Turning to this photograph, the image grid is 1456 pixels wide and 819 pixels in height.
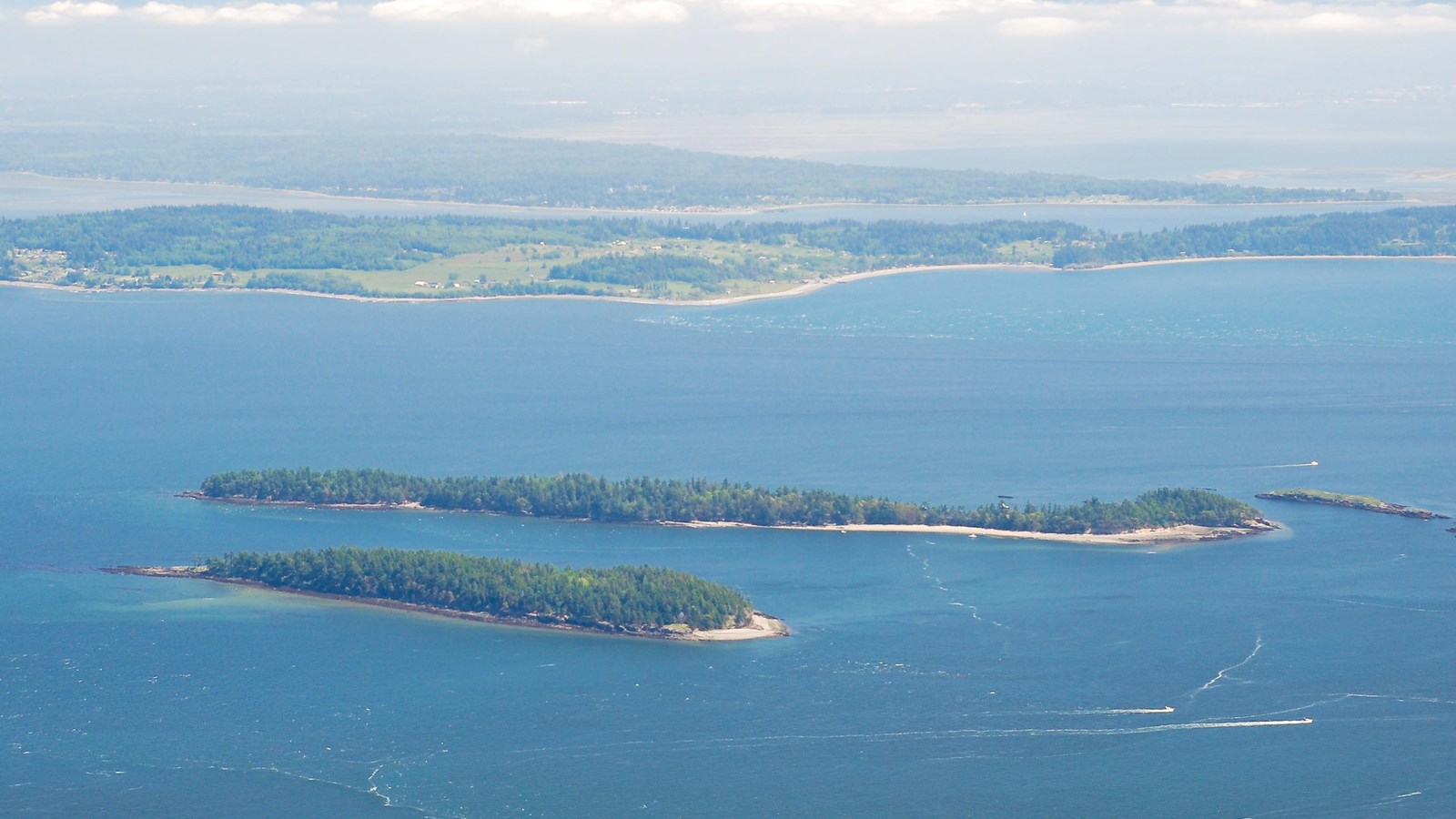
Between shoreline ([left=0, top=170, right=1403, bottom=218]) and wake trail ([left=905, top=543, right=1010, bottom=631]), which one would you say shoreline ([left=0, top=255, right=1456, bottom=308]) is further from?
wake trail ([left=905, top=543, right=1010, bottom=631])

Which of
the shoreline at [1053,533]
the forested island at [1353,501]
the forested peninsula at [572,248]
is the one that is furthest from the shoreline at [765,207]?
the forested island at [1353,501]

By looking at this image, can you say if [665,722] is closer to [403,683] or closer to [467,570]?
[403,683]

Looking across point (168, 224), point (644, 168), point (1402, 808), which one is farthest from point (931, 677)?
point (644, 168)

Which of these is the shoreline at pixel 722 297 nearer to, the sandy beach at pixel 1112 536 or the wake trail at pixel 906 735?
the sandy beach at pixel 1112 536

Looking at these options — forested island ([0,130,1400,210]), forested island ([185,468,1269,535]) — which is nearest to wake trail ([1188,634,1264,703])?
forested island ([185,468,1269,535])

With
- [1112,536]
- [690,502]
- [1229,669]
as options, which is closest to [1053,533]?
[1112,536]
